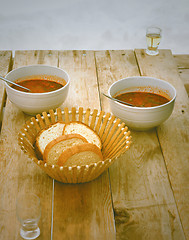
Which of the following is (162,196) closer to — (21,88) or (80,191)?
(80,191)

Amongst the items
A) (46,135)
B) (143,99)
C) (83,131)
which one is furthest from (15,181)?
(143,99)

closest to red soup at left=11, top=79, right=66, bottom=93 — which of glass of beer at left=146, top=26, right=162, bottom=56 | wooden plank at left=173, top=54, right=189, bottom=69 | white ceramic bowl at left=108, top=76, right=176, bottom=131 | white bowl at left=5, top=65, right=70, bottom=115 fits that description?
white bowl at left=5, top=65, right=70, bottom=115

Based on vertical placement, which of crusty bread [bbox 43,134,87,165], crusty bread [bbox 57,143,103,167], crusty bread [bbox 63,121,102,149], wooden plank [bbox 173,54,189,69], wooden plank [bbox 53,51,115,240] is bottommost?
wooden plank [bbox 173,54,189,69]

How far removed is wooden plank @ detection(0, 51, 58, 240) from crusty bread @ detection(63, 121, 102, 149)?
0.58 ft

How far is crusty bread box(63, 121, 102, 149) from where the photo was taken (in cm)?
113

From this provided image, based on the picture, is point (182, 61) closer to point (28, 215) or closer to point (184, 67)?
point (184, 67)

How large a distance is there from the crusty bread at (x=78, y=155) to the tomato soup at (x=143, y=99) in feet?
1.34

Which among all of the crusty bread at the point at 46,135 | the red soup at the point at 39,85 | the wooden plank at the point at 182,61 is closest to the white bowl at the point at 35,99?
the red soup at the point at 39,85

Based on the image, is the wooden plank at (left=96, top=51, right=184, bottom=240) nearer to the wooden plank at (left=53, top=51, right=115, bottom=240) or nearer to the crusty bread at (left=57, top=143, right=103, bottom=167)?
the wooden plank at (left=53, top=51, right=115, bottom=240)

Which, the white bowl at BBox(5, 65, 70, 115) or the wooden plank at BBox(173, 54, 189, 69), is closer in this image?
the white bowl at BBox(5, 65, 70, 115)

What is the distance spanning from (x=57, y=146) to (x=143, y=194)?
33 centimetres

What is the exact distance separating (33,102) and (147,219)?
2.16 feet

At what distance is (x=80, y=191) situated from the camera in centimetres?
104

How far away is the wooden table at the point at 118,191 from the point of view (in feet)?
3.08
